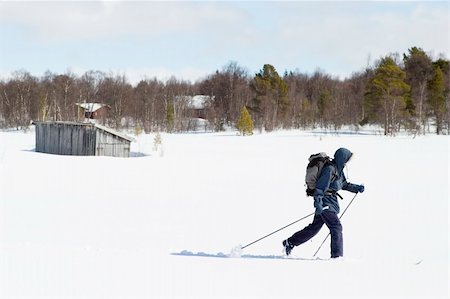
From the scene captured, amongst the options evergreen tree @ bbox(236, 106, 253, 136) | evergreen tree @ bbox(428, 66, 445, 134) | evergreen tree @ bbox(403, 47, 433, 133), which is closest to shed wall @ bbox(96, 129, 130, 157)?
evergreen tree @ bbox(236, 106, 253, 136)

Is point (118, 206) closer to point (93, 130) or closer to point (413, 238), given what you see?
A: point (413, 238)

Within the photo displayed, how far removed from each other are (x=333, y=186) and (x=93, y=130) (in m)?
19.2

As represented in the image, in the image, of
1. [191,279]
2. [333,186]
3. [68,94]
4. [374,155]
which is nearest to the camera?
[191,279]

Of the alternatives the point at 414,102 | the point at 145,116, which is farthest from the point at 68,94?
the point at 414,102

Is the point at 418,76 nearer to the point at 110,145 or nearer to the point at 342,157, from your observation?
the point at 110,145

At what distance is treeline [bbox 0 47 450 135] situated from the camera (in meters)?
43.8

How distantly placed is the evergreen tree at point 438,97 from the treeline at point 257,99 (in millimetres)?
82

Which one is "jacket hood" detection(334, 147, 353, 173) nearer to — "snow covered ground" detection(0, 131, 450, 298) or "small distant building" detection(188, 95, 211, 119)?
"snow covered ground" detection(0, 131, 450, 298)

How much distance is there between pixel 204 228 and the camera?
9.73m

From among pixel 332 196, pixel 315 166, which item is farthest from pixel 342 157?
pixel 332 196

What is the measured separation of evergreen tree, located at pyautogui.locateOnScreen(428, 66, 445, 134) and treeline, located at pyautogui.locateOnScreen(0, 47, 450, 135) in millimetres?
82

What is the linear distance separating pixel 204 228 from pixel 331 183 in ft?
13.0

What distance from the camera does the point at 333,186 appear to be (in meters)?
6.31

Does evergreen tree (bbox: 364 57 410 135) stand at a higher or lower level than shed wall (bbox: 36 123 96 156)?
higher
